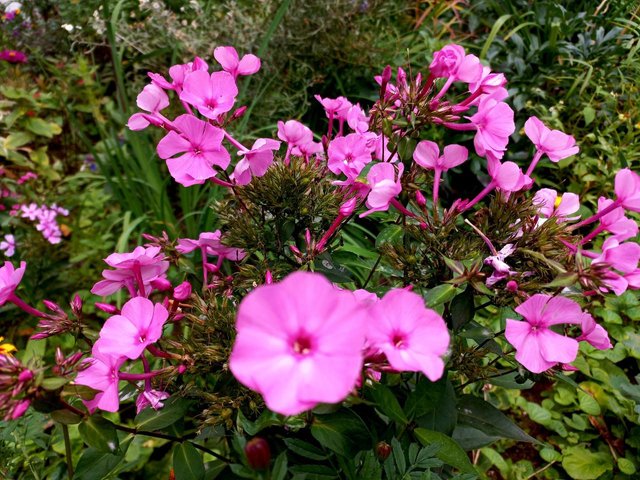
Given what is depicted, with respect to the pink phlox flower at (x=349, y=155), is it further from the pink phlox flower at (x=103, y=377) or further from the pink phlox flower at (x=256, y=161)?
the pink phlox flower at (x=103, y=377)

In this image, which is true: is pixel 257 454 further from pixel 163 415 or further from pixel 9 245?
pixel 9 245

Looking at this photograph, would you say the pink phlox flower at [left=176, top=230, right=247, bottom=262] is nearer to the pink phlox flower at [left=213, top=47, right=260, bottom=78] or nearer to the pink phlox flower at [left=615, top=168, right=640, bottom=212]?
the pink phlox flower at [left=213, top=47, right=260, bottom=78]

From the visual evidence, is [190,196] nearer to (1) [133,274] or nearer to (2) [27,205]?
(2) [27,205]

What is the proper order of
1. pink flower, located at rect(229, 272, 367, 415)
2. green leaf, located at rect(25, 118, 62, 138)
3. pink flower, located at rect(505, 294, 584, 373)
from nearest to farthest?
pink flower, located at rect(229, 272, 367, 415)
pink flower, located at rect(505, 294, 584, 373)
green leaf, located at rect(25, 118, 62, 138)

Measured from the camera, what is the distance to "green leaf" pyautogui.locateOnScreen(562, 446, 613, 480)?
126cm

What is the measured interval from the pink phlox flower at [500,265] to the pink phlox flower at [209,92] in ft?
1.47

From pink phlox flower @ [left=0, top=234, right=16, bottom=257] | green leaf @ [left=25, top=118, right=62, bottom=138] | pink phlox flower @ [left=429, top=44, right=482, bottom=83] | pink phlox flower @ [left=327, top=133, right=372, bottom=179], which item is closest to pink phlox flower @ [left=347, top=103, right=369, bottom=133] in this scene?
pink phlox flower @ [left=327, top=133, right=372, bottom=179]

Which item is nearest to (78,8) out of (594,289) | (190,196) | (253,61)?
(190,196)

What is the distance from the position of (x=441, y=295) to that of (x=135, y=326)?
16.3 inches

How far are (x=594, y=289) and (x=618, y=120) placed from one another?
64.4 inches

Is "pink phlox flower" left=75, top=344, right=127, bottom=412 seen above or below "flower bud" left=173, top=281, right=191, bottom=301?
below

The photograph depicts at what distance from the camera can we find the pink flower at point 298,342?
0.40m

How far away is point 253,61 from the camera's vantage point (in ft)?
2.86

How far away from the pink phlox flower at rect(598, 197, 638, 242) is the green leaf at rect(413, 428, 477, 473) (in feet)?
1.25
